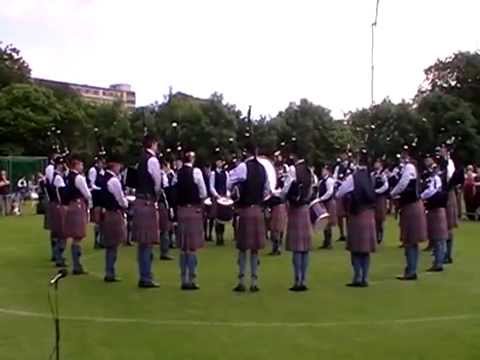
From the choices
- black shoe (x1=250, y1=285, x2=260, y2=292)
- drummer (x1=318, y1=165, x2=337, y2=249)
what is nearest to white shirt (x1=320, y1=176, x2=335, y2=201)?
drummer (x1=318, y1=165, x2=337, y2=249)

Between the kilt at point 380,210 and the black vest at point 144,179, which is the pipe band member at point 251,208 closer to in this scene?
the black vest at point 144,179

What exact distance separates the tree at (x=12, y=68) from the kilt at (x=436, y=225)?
53519 mm

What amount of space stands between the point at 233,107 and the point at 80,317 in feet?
165

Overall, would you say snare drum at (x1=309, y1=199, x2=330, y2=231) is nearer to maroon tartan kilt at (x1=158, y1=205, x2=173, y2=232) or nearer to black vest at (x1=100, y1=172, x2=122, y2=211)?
black vest at (x1=100, y1=172, x2=122, y2=211)

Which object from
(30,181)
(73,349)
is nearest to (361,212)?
(73,349)

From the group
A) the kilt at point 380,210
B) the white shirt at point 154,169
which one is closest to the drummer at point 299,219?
the white shirt at point 154,169

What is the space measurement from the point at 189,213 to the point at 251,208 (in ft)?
2.88

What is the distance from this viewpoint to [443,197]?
46.2ft

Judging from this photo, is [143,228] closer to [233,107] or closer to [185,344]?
[185,344]

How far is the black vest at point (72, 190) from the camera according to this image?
14055 mm

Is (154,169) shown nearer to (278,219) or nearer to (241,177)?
(241,177)

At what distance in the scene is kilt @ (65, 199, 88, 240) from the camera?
46.1 feet

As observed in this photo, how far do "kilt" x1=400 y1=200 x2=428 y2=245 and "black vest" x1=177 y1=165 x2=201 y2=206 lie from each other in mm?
3143

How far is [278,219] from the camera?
1700 centimetres
